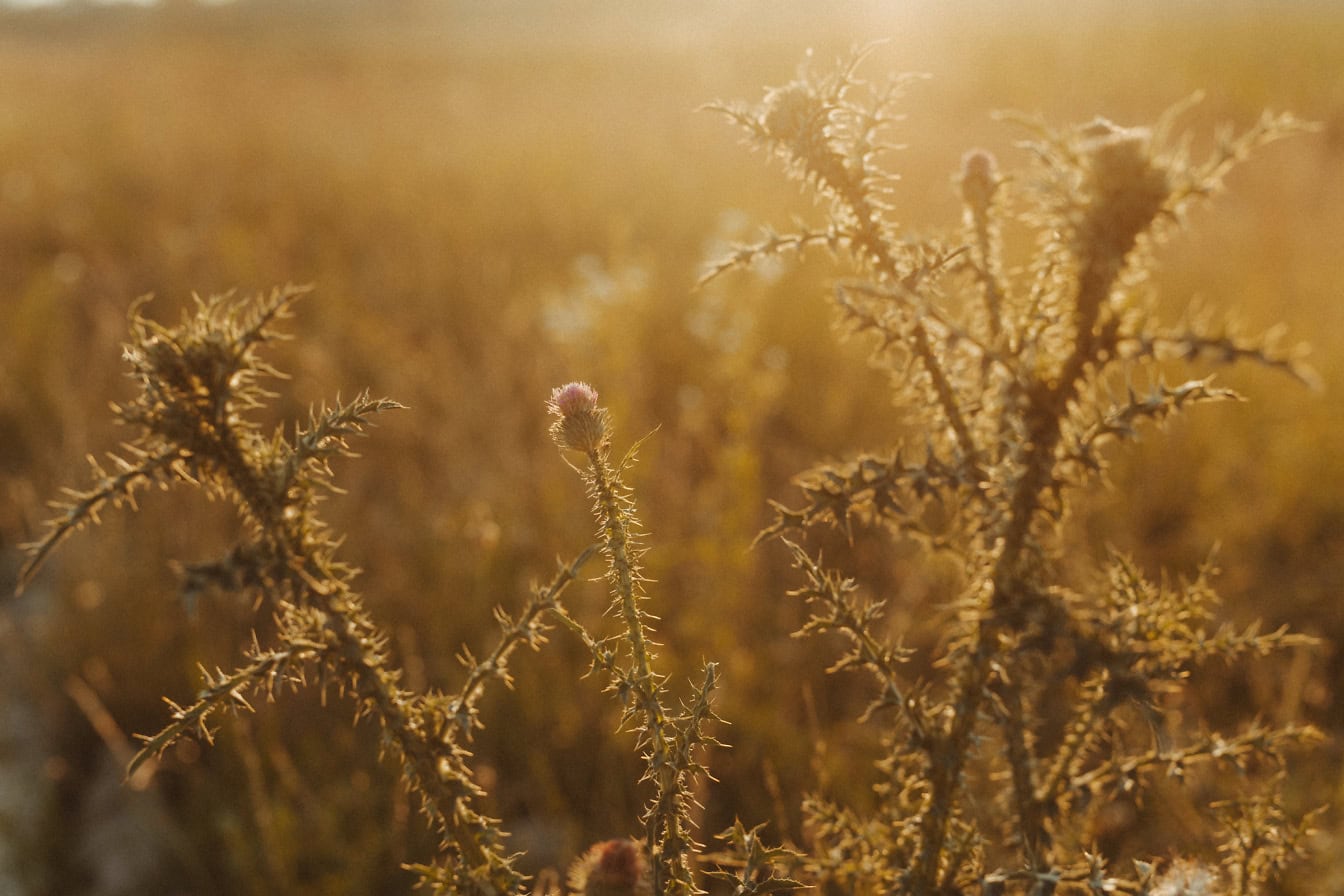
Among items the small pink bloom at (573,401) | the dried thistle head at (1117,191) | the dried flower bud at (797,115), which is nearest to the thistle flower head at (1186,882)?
the dried thistle head at (1117,191)

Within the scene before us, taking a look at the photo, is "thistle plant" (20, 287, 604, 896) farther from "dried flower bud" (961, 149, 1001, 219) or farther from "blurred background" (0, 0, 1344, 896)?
"dried flower bud" (961, 149, 1001, 219)

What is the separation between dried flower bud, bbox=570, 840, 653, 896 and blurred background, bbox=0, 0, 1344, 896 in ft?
1.55

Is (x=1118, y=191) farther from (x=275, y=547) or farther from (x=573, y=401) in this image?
(x=275, y=547)

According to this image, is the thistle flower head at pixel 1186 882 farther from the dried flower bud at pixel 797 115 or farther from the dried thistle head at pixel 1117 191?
the dried flower bud at pixel 797 115

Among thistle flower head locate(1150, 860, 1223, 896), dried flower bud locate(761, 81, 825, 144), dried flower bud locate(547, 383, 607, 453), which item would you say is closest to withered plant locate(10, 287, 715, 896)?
dried flower bud locate(547, 383, 607, 453)

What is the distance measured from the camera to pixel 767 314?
14.5 ft

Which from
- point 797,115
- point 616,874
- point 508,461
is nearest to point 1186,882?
point 616,874

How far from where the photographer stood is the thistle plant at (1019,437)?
91cm

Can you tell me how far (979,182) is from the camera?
106 centimetres

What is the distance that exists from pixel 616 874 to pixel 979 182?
84 cm

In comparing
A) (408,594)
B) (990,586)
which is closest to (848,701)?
(408,594)

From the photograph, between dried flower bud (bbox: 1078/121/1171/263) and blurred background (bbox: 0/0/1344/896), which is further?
blurred background (bbox: 0/0/1344/896)

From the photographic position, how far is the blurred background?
2.36 m

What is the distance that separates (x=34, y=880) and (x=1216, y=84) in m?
11.2
